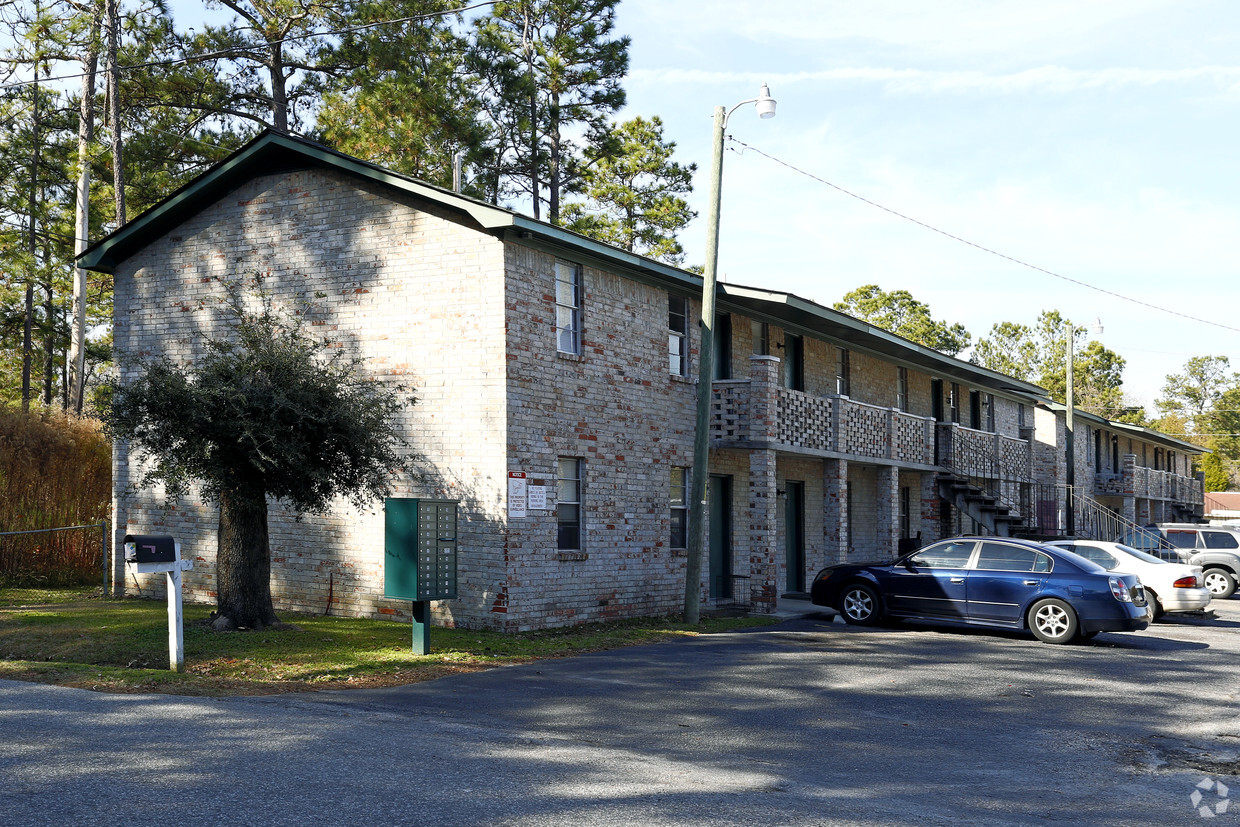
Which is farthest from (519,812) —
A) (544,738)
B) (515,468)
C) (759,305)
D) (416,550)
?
(759,305)

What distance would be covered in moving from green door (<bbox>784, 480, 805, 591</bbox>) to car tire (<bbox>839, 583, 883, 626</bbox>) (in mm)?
6030

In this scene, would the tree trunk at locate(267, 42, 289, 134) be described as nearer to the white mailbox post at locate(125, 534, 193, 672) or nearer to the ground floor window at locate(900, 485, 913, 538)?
the ground floor window at locate(900, 485, 913, 538)

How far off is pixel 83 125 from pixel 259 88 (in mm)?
4715

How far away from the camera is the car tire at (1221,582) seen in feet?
86.9

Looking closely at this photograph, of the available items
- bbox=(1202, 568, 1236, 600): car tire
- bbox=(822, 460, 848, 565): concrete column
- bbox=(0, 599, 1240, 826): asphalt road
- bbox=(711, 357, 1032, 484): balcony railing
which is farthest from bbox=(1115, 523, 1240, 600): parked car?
bbox=(0, 599, 1240, 826): asphalt road

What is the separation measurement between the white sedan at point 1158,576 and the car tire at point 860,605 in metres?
4.28

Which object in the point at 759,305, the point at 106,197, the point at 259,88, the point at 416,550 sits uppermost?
the point at 259,88

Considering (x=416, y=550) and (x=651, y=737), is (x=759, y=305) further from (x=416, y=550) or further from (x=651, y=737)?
(x=651, y=737)

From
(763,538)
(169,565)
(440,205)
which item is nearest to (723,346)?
(763,538)

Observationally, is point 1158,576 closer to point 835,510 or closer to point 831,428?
point 835,510

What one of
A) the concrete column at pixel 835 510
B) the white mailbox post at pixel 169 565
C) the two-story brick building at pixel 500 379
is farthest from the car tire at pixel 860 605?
the white mailbox post at pixel 169 565

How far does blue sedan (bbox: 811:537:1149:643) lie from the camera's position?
1559 centimetres

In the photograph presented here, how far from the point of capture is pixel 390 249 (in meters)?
17.2

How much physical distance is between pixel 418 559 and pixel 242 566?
2829 mm
